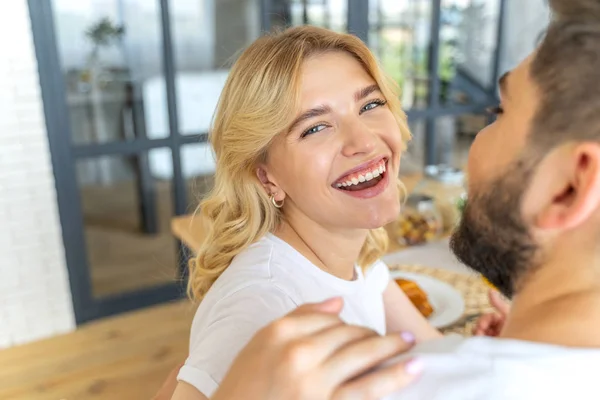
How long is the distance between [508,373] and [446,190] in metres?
1.52

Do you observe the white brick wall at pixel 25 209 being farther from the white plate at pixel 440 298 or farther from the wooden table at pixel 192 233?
the white plate at pixel 440 298

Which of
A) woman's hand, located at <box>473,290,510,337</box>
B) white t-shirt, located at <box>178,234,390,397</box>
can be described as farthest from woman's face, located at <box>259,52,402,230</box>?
woman's hand, located at <box>473,290,510,337</box>

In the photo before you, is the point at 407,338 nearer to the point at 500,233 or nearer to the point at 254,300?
the point at 500,233

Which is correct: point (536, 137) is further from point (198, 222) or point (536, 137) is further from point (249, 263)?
point (198, 222)

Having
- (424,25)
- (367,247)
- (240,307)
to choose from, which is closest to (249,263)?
(240,307)

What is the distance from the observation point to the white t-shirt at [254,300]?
819mm

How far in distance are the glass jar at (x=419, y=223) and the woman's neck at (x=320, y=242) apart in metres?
0.62

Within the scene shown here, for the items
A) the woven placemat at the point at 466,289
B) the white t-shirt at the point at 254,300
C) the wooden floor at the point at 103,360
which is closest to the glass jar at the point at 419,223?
the woven placemat at the point at 466,289

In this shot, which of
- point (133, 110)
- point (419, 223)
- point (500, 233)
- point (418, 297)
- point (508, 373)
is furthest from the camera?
point (133, 110)

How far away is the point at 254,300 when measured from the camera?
0.88 m

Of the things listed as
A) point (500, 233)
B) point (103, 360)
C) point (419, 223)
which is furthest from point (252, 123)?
point (103, 360)

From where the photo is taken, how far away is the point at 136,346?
261 centimetres

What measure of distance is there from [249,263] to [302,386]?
48cm

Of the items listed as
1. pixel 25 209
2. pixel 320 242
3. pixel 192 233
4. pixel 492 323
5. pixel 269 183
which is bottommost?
pixel 25 209
